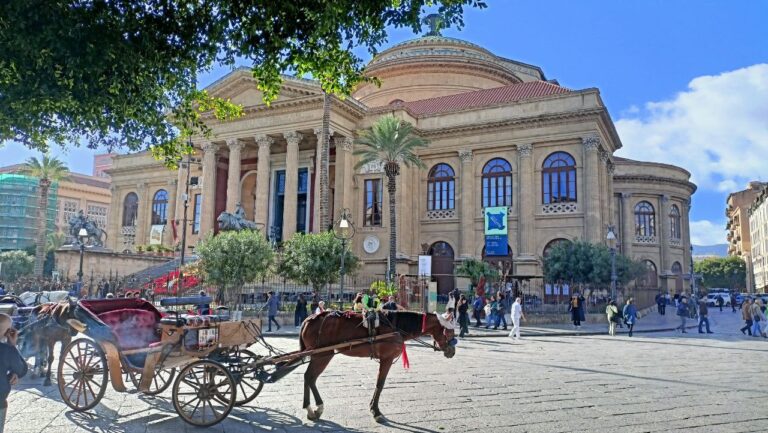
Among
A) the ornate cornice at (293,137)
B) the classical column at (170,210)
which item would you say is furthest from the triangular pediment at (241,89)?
the classical column at (170,210)

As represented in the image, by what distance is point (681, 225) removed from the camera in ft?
160

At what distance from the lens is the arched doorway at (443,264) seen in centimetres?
3697

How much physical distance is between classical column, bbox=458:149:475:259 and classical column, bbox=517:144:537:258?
10.0ft

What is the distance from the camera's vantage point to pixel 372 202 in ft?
123

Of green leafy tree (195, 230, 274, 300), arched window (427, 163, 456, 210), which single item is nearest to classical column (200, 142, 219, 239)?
arched window (427, 163, 456, 210)

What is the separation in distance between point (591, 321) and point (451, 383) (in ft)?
60.6

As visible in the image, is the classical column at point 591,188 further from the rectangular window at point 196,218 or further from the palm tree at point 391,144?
the rectangular window at point 196,218

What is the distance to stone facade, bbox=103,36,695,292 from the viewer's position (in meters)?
34.1

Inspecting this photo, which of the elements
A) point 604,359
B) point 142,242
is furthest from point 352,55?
point 142,242

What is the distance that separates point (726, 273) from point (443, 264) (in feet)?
214

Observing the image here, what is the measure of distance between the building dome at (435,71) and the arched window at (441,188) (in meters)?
10.3

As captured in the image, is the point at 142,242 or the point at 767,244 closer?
the point at 142,242

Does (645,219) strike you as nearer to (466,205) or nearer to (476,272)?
(466,205)

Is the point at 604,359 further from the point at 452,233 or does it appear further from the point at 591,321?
the point at 452,233
